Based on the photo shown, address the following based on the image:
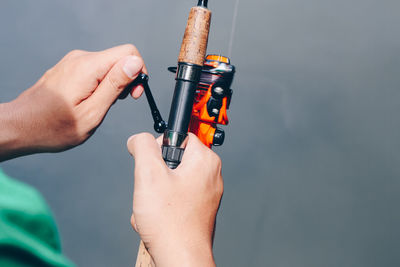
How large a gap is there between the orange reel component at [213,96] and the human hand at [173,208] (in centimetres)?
18

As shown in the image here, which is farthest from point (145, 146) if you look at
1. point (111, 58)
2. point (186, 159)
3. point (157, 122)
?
point (111, 58)

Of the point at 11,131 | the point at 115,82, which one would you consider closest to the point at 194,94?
the point at 115,82

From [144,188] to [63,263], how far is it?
0.91 ft

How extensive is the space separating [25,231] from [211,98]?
1.70 feet

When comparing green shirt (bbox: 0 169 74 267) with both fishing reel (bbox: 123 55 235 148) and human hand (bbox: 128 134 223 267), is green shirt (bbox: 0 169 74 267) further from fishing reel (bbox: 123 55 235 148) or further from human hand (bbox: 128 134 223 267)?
fishing reel (bbox: 123 55 235 148)

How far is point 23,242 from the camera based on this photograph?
0.15 m

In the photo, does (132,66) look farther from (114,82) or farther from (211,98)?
(211,98)

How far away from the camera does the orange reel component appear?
66 centimetres

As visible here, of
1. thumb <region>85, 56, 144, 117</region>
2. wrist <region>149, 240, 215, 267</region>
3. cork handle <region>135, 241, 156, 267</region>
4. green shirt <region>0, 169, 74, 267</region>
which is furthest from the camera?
thumb <region>85, 56, 144, 117</region>

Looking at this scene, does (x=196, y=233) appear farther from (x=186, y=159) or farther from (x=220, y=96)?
(x=220, y=96)

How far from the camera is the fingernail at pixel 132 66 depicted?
650 mm

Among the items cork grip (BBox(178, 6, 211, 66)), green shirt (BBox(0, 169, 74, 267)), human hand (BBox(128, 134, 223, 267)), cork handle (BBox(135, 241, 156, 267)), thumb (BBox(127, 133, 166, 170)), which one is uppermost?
cork grip (BBox(178, 6, 211, 66))

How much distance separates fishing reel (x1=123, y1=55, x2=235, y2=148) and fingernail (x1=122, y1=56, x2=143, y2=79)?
2cm

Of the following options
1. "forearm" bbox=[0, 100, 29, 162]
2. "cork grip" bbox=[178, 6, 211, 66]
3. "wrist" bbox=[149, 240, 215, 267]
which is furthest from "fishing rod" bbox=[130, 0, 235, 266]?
"forearm" bbox=[0, 100, 29, 162]
